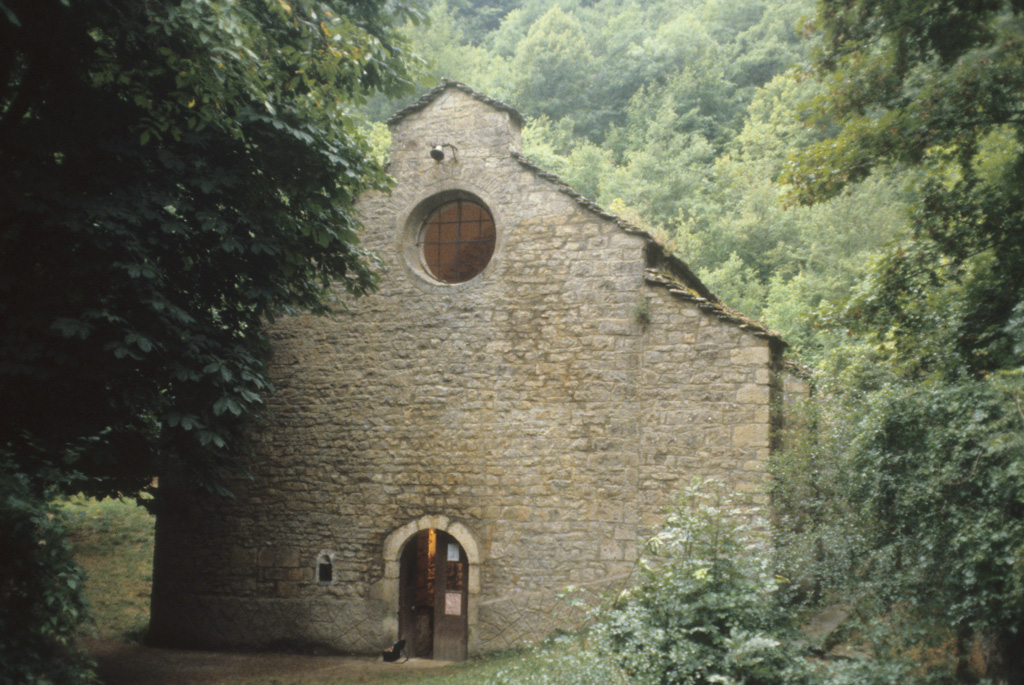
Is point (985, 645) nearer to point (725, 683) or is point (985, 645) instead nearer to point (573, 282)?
point (725, 683)

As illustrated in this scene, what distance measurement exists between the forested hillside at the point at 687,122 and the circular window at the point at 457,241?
566 inches

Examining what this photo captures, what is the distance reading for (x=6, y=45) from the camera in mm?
6898

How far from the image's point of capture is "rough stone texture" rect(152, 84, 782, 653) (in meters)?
9.59

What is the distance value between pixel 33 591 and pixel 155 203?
3739 millimetres

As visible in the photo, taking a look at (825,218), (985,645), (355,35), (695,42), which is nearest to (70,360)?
(355,35)

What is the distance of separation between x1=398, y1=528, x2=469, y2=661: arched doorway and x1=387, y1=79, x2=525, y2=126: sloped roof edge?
5914 mm

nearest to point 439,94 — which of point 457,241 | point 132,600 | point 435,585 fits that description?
point 457,241

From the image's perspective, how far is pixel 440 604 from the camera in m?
10.9

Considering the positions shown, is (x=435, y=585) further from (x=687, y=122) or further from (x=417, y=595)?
(x=687, y=122)

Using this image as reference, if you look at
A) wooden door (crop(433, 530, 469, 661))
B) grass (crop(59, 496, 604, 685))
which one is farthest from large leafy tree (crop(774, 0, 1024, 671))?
wooden door (crop(433, 530, 469, 661))

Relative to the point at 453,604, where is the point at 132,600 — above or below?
below

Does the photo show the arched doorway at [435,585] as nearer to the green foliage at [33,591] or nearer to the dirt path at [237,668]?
the dirt path at [237,668]

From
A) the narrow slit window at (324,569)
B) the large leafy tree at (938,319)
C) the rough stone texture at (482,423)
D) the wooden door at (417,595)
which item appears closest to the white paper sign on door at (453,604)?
the wooden door at (417,595)

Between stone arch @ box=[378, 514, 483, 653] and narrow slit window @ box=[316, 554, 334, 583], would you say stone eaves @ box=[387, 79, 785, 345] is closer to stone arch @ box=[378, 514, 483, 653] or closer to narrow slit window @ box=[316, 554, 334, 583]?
stone arch @ box=[378, 514, 483, 653]
